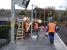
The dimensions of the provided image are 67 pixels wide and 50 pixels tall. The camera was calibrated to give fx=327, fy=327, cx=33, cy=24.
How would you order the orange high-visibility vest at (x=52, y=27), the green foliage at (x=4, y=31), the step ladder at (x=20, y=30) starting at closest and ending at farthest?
1. the green foliage at (x=4, y=31)
2. the orange high-visibility vest at (x=52, y=27)
3. the step ladder at (x=20, y=30)

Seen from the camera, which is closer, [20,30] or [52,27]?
[52,27]

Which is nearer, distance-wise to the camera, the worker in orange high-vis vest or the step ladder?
the worker in orange high-vis vest

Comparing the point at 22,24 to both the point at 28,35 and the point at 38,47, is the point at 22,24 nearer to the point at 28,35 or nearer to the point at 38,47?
the point at 28,35

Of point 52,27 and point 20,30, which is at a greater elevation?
point 52,27

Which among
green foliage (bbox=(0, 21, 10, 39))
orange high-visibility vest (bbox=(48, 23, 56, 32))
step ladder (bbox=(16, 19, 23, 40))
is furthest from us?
step ladder (bbox=(16, 19, 23, 40))

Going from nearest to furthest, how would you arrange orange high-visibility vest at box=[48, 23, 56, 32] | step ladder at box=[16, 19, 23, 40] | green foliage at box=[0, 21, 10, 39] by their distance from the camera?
green foliage at box=[0, 21, 10, 39] < orange high-visibility vest at box=[48, 23, 56, 32] < step ladder at box=[16, 19, 23, 40]

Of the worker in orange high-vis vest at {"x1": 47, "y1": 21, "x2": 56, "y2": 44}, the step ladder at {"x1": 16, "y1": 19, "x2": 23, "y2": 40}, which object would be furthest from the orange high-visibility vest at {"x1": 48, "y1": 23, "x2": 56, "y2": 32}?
the step ladder at {"x1": 16, "y1": 19, "x2": 23, "y2": 40}

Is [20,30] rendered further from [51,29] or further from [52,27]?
[52,27]

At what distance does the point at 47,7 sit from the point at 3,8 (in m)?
2.90

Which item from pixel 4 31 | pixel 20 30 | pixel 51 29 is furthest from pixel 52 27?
pixel 20 30

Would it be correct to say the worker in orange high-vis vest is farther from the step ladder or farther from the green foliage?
the step ladder

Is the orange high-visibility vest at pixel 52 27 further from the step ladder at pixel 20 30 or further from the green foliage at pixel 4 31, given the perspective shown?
the step ladder at pixel 20 30

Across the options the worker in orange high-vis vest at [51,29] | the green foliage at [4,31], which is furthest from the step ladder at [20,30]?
the worker in orange high-vis vest at [51,29]

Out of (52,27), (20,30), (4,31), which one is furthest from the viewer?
(20,30)
